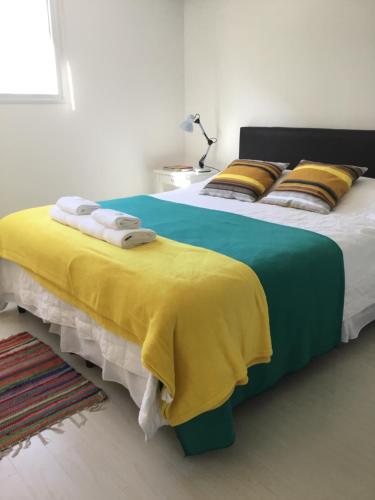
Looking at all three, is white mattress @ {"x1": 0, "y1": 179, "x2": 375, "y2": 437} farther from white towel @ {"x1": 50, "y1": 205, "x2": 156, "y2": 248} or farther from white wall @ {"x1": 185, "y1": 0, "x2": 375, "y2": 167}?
white wall @ {"x1": 185, "y1": 0, "x2": 375, "y2": 167}

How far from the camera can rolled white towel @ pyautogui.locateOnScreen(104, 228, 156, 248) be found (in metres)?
1.88

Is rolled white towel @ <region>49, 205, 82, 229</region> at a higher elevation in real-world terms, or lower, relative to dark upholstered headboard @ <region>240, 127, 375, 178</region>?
lower

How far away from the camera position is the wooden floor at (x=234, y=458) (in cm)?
145

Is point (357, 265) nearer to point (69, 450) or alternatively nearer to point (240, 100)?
point (69, 450)

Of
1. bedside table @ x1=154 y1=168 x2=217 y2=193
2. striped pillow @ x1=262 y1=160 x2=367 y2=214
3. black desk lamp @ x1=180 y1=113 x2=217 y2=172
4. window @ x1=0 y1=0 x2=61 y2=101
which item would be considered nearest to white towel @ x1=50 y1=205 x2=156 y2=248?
striped pillow @ x1=262 y1=160 x2=367 y2=214

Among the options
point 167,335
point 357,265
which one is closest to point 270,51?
point 357,265

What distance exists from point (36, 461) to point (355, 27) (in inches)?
125

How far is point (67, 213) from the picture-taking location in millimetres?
2322

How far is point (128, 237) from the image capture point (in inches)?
74.4

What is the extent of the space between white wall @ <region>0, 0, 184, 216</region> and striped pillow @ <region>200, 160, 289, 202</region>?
4.03 feet

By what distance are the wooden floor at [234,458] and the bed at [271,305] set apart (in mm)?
114

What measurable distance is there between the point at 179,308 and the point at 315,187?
1.59 metres

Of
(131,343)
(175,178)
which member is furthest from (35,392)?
(175,178)

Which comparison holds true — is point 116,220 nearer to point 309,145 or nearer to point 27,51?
point 309,145
